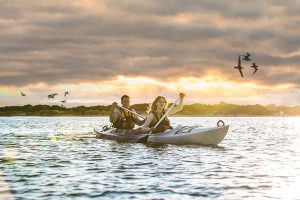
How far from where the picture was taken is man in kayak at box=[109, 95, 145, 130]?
31.9m

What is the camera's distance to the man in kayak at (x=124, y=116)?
105 feet

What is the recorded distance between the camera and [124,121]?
1282 inches

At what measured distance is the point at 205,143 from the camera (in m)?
29.3

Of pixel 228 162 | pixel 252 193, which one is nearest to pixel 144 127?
pixel 228 162

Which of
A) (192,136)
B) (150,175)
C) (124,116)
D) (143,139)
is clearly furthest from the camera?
(124,116)

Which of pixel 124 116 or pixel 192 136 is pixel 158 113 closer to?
pixel 192 136

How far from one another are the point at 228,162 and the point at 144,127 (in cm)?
938

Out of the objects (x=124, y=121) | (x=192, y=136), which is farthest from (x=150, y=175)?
(x=124, y=121)

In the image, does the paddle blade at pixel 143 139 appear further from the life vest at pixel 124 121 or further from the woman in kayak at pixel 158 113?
the life vest at pixel 124 121

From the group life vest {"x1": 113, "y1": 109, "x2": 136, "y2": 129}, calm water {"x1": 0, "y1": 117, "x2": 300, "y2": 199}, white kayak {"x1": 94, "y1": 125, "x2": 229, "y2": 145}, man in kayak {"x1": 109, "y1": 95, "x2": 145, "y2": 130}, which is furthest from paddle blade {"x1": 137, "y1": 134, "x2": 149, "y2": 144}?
calm water {"x1": 0, "y1": 117, "x2": 300, "y2": 199}

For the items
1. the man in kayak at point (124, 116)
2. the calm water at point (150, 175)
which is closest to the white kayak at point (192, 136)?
the calm water at point (150, 175)

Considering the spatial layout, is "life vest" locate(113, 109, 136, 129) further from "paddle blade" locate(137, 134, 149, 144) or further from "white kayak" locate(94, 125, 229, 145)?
"white kayak" locate(94, 125, 229, 145)

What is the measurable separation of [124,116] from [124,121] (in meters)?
0.51

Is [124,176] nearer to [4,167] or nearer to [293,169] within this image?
[4,167]
